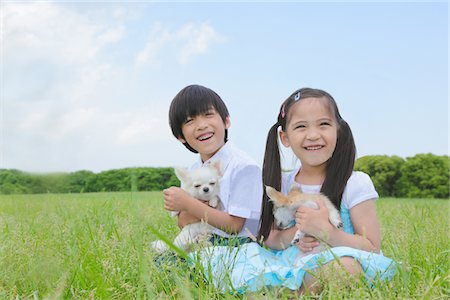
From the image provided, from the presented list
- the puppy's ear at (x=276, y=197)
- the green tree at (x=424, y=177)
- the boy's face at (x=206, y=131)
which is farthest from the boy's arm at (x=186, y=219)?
the green tree at (x=424, y=177)

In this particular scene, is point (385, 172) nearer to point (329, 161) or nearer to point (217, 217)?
point (329, 161)

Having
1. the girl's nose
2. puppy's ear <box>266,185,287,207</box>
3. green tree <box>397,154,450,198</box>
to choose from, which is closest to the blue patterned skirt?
puppy's ear <box>266,185,287,207</box>

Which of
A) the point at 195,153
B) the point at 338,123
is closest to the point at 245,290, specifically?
the point at 338,123

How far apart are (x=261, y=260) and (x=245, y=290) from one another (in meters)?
0.25

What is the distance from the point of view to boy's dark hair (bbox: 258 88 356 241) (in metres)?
2.50

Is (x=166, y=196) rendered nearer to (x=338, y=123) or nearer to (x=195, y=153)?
(x=195, y=153)

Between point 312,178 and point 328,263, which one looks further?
point 312,178

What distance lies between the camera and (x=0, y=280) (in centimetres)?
243

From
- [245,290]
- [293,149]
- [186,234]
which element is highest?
[293,149]

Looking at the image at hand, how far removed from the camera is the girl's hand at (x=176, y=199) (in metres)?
2.61

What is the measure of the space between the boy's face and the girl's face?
18.4 inches

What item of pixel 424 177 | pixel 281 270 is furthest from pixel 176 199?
pixel 424 177

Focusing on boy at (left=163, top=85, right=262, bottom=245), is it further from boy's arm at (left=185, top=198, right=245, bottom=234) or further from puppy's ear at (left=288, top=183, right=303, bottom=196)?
puppy's ear at (left=288, top=183, right=303, bottom=196)

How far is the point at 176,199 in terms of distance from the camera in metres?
2.61
